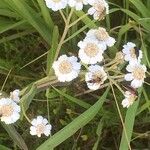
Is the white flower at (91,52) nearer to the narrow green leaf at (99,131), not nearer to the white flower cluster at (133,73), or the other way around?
the white flower cluster at (133,73)

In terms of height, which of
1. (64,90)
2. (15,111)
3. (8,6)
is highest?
(8,6)

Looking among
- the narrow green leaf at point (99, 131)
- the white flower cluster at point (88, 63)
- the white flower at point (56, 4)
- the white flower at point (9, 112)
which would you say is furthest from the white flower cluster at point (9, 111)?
the narrow green leaf at point (99, 131)

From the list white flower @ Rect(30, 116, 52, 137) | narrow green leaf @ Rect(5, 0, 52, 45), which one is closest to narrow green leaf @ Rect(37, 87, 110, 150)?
white flower @ Rect(30, 116, 52, 137)

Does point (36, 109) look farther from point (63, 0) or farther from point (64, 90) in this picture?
point (63, 0)

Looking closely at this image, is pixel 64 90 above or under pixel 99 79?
above

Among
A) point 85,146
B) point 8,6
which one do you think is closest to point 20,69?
point 8,6

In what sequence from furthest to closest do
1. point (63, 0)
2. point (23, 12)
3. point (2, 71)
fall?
1. point (2, 71)
2. point (23, 12)
3. point (63, 0)

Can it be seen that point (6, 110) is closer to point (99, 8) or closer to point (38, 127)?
point (38, 127)
